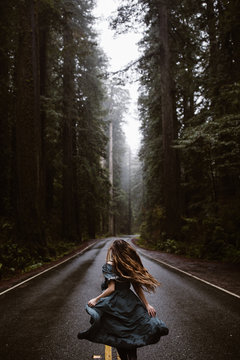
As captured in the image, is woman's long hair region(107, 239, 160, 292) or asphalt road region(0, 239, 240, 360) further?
asphalt road region(0, 239, 240, 360)

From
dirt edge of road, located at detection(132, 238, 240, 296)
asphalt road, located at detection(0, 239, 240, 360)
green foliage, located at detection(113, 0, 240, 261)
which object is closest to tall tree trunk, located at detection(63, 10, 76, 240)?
green foliage, located at detection(113, 0, 240, 261)

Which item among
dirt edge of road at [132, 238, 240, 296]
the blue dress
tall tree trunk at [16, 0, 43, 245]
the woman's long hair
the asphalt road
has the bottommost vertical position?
dirt edge of road at [132, 238, 240, 296]

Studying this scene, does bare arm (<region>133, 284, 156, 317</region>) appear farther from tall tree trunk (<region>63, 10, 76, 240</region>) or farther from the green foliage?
tall tree trunk (<region>63, 10, 76, 240</region>)

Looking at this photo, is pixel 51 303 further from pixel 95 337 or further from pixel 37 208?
pixel 37 208

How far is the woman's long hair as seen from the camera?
108 inches

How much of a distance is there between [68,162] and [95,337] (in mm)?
19742

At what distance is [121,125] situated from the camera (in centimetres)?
5150

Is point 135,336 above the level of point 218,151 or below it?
below

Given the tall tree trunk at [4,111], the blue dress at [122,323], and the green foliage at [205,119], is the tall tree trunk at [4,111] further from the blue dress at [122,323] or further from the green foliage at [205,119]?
the blue dress at [122,323]

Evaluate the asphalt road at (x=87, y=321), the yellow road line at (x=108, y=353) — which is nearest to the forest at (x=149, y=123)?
the asphalt road at (x=87, y=321)

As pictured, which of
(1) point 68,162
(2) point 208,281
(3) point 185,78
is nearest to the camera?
(2) point 208,281

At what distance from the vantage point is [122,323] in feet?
8.51

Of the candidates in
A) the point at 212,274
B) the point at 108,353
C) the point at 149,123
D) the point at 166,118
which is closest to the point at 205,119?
the point at 166,118

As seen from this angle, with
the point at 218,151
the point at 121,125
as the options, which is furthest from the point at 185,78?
the point at 121,125
